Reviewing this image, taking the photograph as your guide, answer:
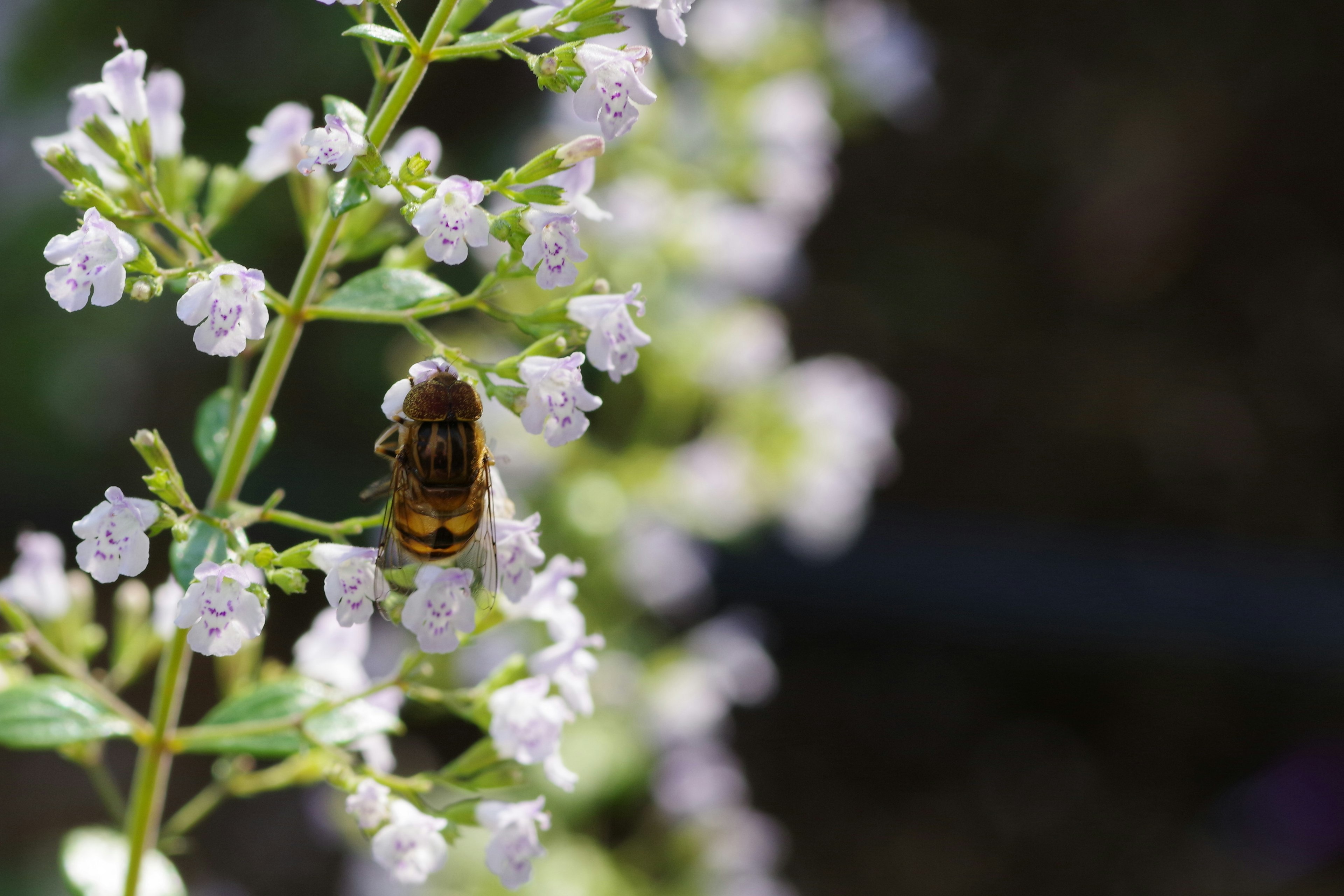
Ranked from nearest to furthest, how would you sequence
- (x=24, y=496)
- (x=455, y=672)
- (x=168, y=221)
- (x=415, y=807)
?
(x=168, y=221), (x=415, y=807), (x=455, y=672), (x=24, y=496)

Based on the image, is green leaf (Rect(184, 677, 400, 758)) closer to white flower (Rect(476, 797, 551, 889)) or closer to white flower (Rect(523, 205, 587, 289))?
white flower (Rect(476, 797, 551, 889))

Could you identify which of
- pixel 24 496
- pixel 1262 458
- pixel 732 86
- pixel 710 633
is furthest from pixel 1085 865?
pixel 24 496

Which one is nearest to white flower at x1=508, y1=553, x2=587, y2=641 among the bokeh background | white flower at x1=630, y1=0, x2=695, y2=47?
white flower at x1=630, y1=0, x2=695, y2=47

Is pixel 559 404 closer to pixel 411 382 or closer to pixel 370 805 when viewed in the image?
pixel 411 382

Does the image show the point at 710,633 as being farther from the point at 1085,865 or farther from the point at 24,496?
the point at 24,496

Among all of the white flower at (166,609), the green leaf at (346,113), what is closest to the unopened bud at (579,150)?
the green leaf at (346,113)

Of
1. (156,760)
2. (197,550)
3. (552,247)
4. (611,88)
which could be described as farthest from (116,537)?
(611,88)

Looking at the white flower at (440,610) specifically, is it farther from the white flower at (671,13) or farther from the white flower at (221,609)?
the white flower at (671,13)
